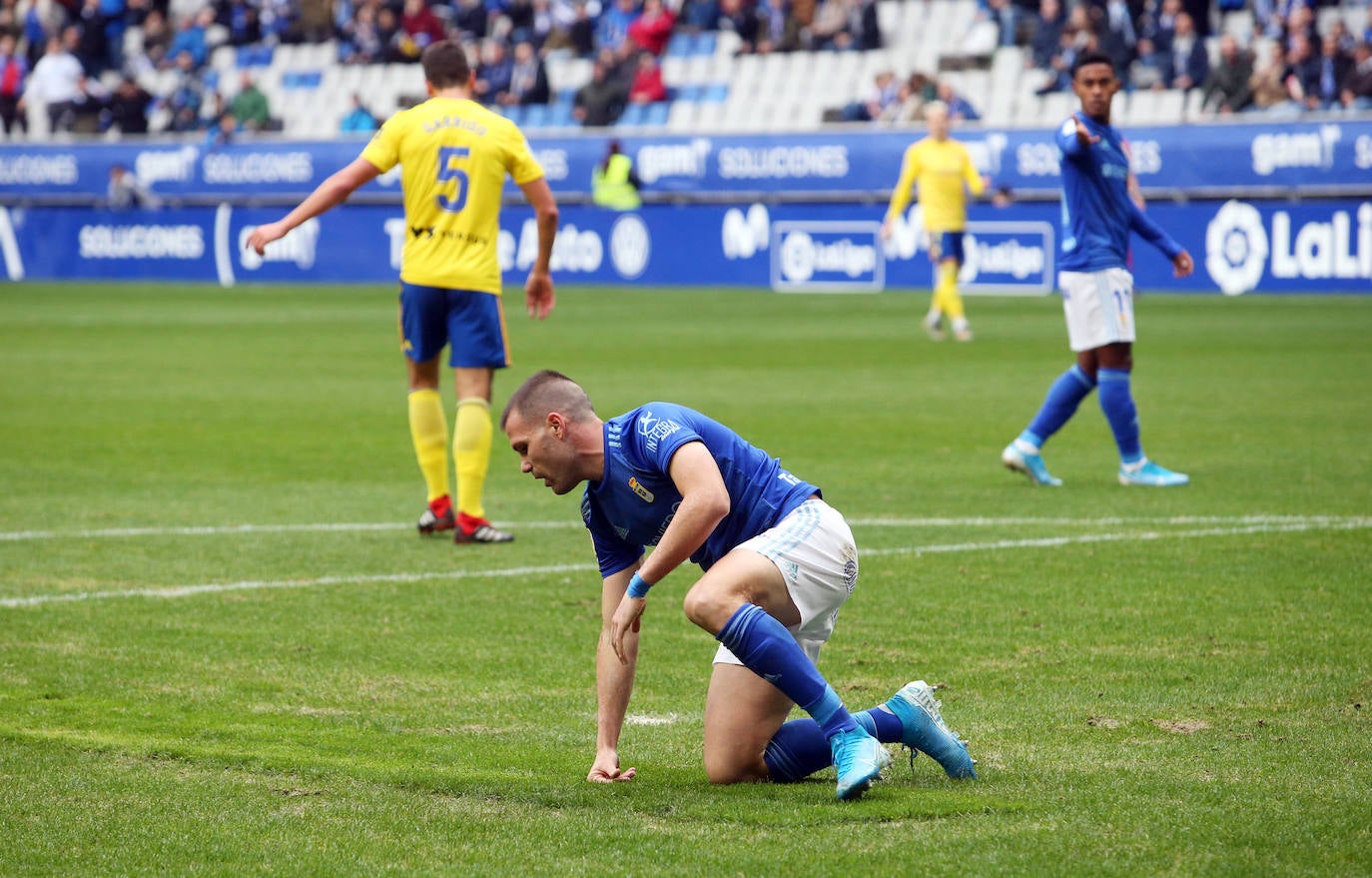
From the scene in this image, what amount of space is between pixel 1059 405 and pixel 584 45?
1039 inches

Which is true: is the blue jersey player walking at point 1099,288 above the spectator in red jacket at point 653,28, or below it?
below

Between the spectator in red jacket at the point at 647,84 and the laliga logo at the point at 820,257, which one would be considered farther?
the spectator in red jacket at the point at 647,84

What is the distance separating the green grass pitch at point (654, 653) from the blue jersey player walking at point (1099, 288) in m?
0.26

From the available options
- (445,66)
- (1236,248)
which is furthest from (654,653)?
(1236,248)

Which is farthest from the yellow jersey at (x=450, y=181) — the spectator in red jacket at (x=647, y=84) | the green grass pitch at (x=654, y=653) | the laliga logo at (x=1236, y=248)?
the spectator in red jacket at (x=647, y=84)

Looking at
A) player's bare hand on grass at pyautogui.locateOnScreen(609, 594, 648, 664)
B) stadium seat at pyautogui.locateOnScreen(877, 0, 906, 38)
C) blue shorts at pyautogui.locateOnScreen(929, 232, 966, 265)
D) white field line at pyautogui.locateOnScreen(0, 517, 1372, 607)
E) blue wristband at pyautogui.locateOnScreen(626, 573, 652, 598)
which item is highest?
stadium seat at pyautogui.locateOnScreen(877, 0, 906, 38)

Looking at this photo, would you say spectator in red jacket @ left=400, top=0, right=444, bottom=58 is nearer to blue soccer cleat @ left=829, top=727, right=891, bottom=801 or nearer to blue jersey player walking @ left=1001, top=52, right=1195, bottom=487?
blue jersey player walking @ left=1001, top=52, right=1195, bottom=487

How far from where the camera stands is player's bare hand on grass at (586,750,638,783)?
4590mm

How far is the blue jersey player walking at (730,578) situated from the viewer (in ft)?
14.4

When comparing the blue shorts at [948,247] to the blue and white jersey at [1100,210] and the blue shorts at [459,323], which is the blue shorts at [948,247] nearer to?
the blue and white jersey at [1100,210]

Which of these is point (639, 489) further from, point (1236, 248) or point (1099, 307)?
point (1236, 248)

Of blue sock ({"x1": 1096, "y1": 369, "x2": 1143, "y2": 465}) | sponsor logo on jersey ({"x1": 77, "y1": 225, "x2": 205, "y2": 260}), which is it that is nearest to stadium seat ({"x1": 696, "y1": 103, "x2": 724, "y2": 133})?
sponsor logo on jersey ({"x1": 77, "y1": 225, "x2": 205, "y2": 260})

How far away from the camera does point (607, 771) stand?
15.1 feet

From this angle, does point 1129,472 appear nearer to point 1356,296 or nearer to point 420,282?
point 420,282
